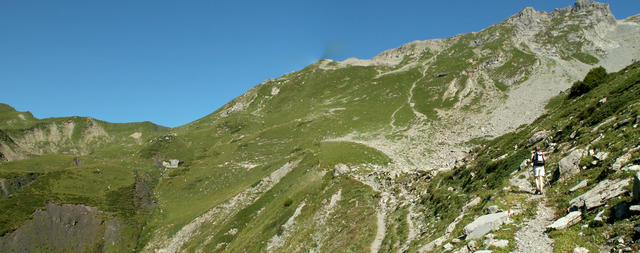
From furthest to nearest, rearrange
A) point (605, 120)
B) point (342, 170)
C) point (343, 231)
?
point (342, 170)
point (343, 231)
point (605, 120)

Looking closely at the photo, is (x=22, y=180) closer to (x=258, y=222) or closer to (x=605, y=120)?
(x=258, y=222)

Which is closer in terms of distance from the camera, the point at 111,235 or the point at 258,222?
the point at 258,222

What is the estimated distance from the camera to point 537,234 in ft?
45.3

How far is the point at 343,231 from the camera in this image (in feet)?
113

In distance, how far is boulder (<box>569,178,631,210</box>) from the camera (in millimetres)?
12750

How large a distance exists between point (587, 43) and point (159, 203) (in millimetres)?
210102

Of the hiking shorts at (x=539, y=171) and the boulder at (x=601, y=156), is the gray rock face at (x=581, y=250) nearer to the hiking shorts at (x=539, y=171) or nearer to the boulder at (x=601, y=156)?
the hiking shorts at (x=539, y=171)

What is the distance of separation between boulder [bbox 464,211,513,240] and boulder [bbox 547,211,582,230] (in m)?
2.68

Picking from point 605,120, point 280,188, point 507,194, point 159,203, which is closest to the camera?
point 507,194

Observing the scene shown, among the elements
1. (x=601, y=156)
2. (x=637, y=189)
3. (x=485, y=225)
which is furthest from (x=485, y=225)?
(x=601, y=156)

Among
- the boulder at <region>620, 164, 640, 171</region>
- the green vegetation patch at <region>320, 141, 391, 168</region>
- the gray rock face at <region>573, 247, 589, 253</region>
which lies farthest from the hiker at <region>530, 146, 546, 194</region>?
the green vegetation patch at <region>320, 141, 391, 168</region>

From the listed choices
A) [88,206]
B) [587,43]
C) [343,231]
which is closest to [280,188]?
[343,231]

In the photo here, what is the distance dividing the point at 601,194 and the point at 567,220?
1780mm

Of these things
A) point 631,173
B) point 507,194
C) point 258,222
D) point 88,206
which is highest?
point 88,206
